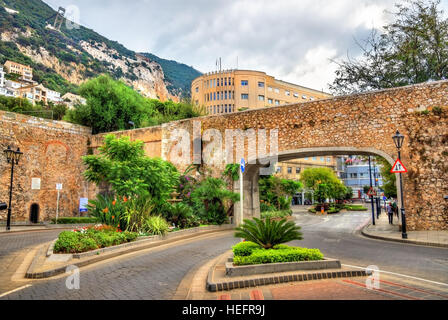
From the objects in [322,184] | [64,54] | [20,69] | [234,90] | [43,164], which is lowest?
[322,184]

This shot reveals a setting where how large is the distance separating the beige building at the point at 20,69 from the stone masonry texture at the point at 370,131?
95023mm

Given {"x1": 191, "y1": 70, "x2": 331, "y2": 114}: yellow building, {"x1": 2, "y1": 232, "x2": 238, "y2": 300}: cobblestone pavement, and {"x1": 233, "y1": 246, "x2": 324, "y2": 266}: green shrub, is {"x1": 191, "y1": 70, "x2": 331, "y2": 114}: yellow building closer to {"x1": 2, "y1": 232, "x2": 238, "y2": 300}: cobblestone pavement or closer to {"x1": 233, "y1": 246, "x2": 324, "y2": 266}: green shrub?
{"x1": 2, "y1": 232, "x2": 238, "y2": 300}: cobblestone pavement

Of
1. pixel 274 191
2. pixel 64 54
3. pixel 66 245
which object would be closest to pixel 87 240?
pixel 66 245

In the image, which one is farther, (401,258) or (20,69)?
(20,69)

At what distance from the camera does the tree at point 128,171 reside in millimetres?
12094

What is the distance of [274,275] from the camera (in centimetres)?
551

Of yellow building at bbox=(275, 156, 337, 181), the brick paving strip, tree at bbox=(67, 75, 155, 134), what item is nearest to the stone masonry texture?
tree at bbox=(67, 75, 155, 134)

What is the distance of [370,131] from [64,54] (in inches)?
5272

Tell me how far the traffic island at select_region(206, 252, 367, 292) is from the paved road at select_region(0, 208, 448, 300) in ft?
2.68

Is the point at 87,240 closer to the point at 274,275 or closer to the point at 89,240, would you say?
the point at 89,240

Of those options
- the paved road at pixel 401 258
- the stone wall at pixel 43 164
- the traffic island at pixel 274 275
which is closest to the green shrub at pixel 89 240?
the traffic island at pixel 274 275

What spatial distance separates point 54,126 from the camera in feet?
75.2
